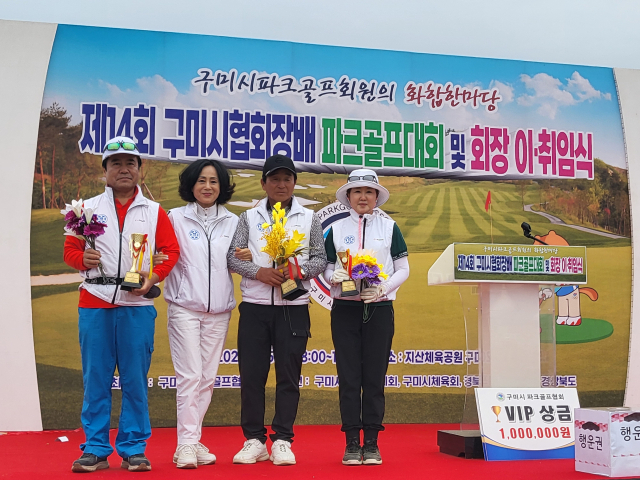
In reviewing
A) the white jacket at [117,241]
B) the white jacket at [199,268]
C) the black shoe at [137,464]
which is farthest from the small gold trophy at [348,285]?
the black shoe at [137,464]

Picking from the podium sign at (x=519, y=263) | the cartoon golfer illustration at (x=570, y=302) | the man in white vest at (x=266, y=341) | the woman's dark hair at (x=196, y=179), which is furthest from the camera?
the cartoon golfer illustration at (x=570, y=302)

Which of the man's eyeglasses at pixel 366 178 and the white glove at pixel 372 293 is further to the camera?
the man's eyeglasses at pixel 366 178

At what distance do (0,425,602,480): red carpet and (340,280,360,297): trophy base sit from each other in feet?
2.94

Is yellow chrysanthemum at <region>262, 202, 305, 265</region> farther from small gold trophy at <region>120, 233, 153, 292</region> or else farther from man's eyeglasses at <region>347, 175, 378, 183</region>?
small gold trophy at <region>120, 233, 153, 292</region>

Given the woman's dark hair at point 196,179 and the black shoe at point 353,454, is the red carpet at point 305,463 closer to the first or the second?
the black shoe at point 353,454

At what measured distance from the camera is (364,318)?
3656 millimetres

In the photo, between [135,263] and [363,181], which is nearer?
[135,263]

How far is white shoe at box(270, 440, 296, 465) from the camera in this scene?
349 centimetres

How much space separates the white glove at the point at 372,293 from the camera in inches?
140

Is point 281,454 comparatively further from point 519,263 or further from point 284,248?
point 519,263

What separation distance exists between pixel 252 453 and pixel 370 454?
2.07 ft

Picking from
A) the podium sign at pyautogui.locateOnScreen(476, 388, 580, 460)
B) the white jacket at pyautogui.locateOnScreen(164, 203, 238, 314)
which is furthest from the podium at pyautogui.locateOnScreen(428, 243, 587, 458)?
the white jacket at pyautogui.locateOnScreen(164, 203, 238, 314)

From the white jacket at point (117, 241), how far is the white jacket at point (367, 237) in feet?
3.34

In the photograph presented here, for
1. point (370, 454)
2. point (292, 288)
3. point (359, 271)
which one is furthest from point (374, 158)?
point (370, 454)
